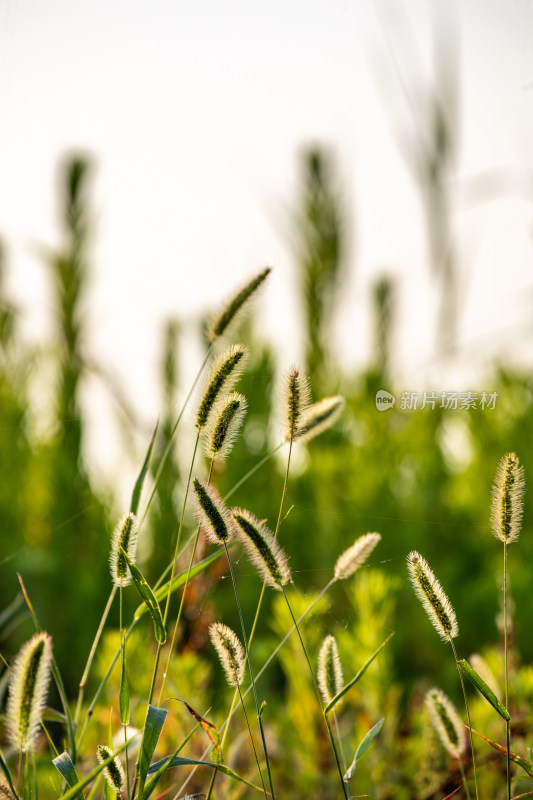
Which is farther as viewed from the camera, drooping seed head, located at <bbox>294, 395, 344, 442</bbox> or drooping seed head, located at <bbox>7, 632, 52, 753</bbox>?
drooping seed head, located at <bbox>294, 395, 344, 442</bbox>

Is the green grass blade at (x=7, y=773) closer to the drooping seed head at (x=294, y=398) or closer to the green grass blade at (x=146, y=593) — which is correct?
the green grass blade at (x=146, y=593)

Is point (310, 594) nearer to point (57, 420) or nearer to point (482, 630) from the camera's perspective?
point (482, 630)

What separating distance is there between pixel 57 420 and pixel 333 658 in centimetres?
172

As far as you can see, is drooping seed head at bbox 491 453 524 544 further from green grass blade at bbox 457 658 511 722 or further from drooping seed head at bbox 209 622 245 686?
drooping seed head at bbox 209 622 245 686

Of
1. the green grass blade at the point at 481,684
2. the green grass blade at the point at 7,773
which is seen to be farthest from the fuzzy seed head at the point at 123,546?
the green grass blade at the point at 481,684

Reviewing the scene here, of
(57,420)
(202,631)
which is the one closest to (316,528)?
(202,631)

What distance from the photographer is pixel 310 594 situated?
843mm

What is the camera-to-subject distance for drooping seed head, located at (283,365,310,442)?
567mm

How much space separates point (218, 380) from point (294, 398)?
0.06 meters

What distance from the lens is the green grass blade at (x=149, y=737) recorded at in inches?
19.9

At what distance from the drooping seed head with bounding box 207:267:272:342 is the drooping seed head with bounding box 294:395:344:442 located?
10cm

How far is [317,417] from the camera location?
2.08 ft

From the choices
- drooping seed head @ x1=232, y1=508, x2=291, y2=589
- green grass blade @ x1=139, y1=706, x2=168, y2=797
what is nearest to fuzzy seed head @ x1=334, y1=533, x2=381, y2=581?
drooping seed head @ x1=232, y1=508, x2=291, y2=589

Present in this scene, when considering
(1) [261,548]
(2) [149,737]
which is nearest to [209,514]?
(1) [261,548]
